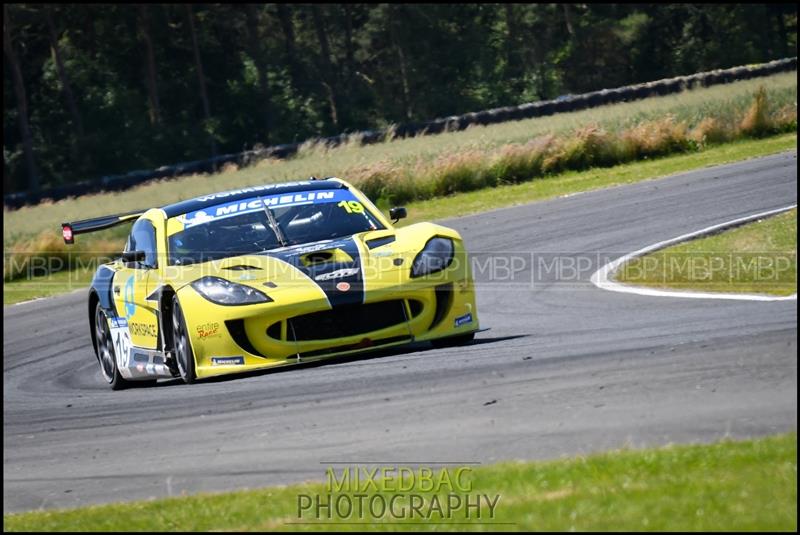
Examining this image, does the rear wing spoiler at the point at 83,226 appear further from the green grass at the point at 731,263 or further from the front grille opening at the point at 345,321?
the green grass at the point at 731,263

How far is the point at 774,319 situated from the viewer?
23.4 ft

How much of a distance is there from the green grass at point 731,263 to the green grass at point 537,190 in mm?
7604

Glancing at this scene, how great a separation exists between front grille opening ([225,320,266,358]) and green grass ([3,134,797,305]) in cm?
1055

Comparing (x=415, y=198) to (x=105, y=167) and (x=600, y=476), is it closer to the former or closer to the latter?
(x=600, y=476)

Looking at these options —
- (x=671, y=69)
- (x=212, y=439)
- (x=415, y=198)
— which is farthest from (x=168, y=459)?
(x=671, y=69)

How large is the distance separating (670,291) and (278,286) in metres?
3.48

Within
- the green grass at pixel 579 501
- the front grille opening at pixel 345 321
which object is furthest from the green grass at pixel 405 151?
the green grass at pixel 579 501

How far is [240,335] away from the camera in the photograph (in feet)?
25.7

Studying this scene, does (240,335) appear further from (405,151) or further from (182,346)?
(405,151)

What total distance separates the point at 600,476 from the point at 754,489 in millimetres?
641

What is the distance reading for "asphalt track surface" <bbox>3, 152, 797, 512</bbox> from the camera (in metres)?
5.46

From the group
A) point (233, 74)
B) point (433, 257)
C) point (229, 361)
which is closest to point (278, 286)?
point (229, 361)

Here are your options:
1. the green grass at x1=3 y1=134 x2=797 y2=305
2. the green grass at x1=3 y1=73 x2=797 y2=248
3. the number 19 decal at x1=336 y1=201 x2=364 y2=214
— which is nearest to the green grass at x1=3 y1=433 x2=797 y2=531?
the number 19 decal at x1=336 y1=201 x2=364 y2=214

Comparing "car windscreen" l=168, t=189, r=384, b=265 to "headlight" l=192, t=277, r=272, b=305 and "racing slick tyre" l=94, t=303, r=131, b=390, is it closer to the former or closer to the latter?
"headlight" l=192, t=277, r=272, b=305
